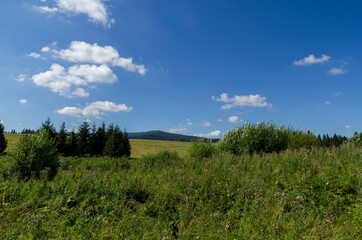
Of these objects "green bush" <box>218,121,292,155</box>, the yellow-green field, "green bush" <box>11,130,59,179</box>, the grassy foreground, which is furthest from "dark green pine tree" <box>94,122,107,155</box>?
the grassy foreground

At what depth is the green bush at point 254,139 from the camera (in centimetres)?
1786

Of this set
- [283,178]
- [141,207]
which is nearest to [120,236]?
[141,207]

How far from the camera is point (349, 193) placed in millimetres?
6340

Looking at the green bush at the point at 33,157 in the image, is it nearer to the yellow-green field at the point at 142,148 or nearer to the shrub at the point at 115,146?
the shrub at the point at 115,146

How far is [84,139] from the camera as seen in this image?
30.8 meters

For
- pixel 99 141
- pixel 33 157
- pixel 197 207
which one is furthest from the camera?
pixel 99 141

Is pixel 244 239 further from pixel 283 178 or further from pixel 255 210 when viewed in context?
pixel 283 178

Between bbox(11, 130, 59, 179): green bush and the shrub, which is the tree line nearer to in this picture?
the shrub

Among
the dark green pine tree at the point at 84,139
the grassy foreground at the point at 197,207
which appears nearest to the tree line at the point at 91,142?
the dark green pine tree at the point at 84,139

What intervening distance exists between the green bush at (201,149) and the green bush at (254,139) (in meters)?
1.46

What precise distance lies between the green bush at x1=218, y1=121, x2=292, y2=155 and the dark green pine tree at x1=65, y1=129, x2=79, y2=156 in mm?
20125

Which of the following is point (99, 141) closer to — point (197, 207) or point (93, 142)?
point (93, 142)

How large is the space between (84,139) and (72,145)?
253 cm

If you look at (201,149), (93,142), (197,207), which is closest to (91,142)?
(93,142)
